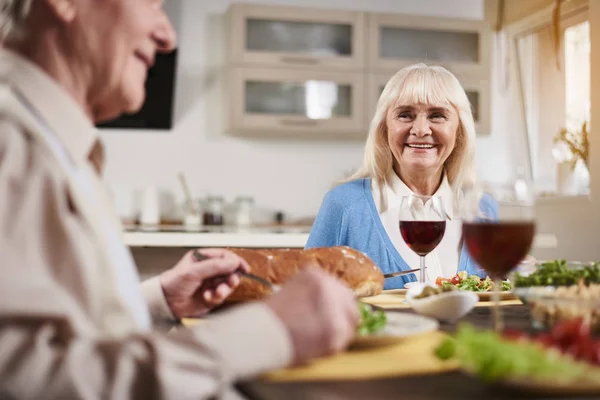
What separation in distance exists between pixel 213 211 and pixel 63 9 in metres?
3.71

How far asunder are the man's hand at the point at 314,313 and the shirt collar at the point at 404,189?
155 cm

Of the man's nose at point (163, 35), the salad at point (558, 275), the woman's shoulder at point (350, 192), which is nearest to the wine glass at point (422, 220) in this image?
the salad at point (558, 275)

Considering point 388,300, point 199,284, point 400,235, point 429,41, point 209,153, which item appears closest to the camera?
point 199,284

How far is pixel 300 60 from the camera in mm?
4398

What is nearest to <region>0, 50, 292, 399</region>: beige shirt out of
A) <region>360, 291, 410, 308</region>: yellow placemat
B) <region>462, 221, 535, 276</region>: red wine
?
<region>462, 221, 535, 276</region>: red wine

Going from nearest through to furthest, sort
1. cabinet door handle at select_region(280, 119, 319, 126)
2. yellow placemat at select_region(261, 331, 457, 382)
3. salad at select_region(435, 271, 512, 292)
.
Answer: yellow placemat at select_region(261, 331, 457, 382)
salad at select_region(435, 271, 512, 292)
cabinet door handle at select_region(280, 119, 319, 126)

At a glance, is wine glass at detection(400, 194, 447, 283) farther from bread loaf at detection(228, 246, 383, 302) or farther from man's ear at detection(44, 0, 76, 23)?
man's ear at detection(44, 0, 76, 23)

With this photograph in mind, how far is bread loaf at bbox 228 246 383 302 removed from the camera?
1369 mm

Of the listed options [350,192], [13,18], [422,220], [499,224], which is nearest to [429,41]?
[350,192]

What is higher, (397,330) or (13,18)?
(13,18)

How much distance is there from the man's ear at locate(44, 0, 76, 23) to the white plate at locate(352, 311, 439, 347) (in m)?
0.51

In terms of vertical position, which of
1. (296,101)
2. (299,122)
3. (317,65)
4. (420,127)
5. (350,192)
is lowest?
(350,192)

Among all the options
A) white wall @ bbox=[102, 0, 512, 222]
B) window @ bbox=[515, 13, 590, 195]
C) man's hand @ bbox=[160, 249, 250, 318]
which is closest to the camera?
man's hand @ bbox=[160, 249, 250, 318]

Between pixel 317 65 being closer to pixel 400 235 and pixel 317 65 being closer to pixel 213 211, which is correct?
pixel 213 211
